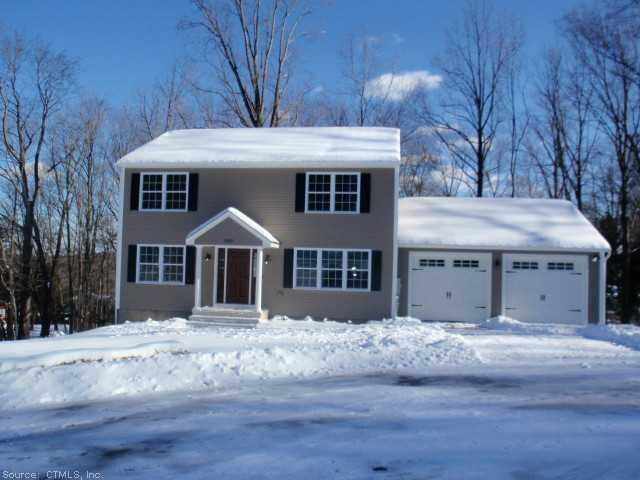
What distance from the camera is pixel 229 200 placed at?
18.1m

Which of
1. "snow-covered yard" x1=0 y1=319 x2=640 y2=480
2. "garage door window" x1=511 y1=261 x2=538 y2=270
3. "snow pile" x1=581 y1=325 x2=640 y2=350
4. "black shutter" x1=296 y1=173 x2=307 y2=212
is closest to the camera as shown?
"snow-covered yard" x1=0 y1=319 x2=640 y2=480

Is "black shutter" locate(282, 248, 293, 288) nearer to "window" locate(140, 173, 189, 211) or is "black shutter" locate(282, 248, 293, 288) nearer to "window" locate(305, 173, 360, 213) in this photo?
"window" locate(305, 173, 360, 213)

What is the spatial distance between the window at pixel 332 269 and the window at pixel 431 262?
2.00m

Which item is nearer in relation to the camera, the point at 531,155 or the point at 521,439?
the point at 521,439

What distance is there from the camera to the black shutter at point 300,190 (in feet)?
58.1

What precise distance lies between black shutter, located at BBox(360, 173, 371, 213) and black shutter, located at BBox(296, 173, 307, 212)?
71.3 inches

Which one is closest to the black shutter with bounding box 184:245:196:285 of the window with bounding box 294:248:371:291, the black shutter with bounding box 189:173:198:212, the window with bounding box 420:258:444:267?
the black shutter with bounding box 189:173:198:212

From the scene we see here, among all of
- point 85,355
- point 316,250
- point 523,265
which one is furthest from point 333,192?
point 85,355

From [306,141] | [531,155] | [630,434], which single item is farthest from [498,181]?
[630,434]

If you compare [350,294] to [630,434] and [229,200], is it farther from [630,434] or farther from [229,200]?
[630,434]

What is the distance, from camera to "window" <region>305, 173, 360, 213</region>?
17547 millimetres

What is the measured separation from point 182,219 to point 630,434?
48.8 feet

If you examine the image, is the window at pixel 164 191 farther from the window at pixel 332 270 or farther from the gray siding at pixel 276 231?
the window at pixel 332 270

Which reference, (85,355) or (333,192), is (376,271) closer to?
(333,192)
